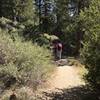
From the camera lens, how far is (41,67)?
42.6 feet

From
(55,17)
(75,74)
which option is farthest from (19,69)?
(55,17)

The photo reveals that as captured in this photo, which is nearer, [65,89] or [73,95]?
[73,95]

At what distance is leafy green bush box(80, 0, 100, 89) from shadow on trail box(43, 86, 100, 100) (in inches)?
25.7

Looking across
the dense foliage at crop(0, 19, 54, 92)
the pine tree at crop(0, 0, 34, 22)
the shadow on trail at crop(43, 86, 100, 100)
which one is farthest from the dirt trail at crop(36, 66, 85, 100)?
the pine tree at crop(0, 0, 34, 22)

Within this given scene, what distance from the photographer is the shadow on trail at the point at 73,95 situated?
12000 millimetres

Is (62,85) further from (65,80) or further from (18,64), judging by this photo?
(18,64)

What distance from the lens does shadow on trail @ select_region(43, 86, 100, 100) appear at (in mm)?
12000

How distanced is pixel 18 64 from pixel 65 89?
253 cm

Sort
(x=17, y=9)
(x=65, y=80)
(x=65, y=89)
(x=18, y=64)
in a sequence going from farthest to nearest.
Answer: (x=17, y=9) → (x=65, y=80) → (x=65, y=89) → (x=18, y=64)

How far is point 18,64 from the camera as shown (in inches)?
486

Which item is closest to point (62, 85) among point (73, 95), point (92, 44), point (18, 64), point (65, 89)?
point (65, 89)

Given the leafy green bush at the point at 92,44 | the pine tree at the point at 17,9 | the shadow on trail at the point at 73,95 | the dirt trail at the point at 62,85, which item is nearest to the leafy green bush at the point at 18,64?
the dirt trail at the point at 62,85

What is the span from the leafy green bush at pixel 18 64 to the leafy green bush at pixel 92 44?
210 centimetres

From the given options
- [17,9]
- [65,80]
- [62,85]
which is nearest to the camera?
[62,85]
